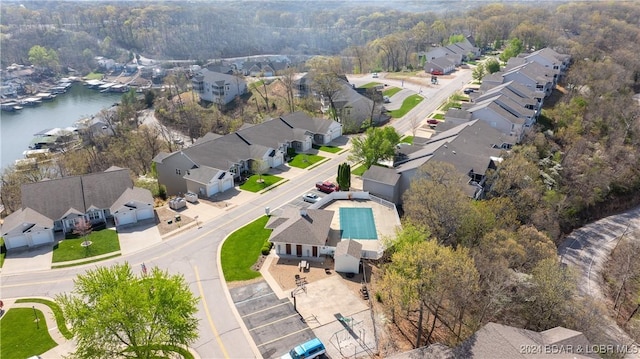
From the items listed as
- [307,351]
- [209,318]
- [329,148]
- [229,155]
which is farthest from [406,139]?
[307,351]

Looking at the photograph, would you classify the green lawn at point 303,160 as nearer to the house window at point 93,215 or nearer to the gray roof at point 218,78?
the house window at point 93,215

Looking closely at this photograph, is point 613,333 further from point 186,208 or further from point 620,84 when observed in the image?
point 620,84

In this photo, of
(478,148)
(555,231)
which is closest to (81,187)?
(478,148)

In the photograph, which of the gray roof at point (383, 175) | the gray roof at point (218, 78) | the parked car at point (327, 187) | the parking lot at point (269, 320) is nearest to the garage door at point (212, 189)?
the parked car at point (327, 187)

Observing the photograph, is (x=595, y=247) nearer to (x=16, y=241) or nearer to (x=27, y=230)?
(x=27, y=230)

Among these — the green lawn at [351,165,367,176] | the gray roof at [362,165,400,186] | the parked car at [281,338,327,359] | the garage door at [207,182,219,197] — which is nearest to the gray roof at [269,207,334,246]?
the gray roof at [362,165,400,186]

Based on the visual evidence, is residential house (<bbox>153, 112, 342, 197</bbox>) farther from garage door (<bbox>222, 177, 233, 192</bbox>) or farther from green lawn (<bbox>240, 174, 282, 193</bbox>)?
green lawn (<bbox>240, 174, 282, 193</bbox>)
